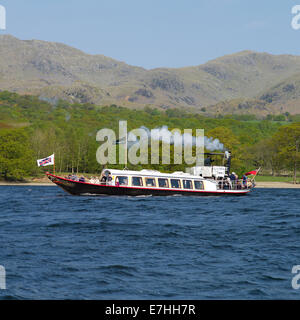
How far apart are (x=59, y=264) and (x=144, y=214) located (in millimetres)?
25279

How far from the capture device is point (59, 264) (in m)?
26.7

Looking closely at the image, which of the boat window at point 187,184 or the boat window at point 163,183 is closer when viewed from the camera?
the boat window at point 163,183

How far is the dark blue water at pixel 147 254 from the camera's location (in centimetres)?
2227

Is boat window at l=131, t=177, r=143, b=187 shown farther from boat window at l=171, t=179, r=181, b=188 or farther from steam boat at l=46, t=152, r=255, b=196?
boat window at l=171, t=179, r=181, b=188

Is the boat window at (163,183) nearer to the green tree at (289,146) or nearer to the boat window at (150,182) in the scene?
the boat window at (150,182)

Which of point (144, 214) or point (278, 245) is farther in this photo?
point (144, 214)

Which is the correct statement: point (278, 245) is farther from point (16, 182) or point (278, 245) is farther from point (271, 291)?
point (16, 182)

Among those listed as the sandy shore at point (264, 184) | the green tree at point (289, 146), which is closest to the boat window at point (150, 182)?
the sandy shore at point (264, 184)

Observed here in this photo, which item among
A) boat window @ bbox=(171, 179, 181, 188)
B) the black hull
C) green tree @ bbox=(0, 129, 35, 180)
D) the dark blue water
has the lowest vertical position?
the dark blue water

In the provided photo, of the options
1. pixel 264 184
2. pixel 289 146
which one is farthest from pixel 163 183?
pixel 289 146

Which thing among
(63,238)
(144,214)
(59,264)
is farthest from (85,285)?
(144,214)

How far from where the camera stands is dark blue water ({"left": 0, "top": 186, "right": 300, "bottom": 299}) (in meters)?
22.3

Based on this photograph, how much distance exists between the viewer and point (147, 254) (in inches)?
1187

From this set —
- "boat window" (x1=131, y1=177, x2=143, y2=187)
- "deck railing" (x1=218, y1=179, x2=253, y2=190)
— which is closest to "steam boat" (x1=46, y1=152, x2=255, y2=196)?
"boat window" (x1=131, y1=177, x2=143, y2=187)
